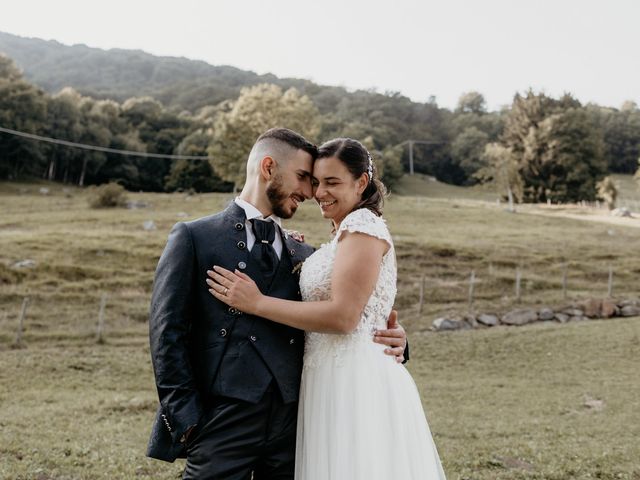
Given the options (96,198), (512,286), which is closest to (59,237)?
Answer: (96,198)

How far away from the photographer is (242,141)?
4706 cm

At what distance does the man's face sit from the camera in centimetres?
325

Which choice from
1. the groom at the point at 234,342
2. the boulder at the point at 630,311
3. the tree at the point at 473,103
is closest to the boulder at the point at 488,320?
the boulder at the point at 630,311

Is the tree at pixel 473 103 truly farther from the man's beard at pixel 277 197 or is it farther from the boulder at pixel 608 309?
the man's beard at pixel 277 197

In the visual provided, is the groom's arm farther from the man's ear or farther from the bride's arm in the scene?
the man's ear

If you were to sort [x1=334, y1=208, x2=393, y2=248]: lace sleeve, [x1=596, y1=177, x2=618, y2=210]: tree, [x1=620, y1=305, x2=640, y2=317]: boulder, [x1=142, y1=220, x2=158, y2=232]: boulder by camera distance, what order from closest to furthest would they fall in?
[x1=334, y1=208, x2=393, y2=248]: lace sleeve → [x1=620, y1=305, x2=640, y2=317]: boulder → [x1=142, y1=220, x2=158, y2=232]: boulder → [x1=596, y1=177, x2=618, y2=210]: tree

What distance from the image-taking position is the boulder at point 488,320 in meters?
21.3

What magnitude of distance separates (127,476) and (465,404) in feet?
25.2

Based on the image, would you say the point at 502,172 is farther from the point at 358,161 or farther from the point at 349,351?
the point at 349,351

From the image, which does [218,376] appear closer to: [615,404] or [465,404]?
[465,404]

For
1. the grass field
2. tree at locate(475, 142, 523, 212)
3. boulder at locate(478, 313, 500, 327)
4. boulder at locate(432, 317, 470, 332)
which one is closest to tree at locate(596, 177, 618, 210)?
tree at locate(475, 142, 523, 212)

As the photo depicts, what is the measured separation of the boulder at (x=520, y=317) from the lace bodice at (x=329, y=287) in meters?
19.2

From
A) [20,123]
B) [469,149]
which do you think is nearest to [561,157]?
[469,149]

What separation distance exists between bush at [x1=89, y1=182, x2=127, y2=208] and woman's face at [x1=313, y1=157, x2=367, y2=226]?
138ft
